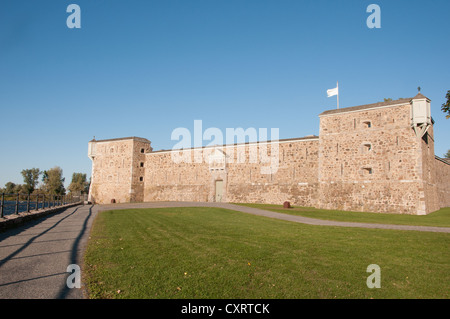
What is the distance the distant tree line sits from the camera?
259ft

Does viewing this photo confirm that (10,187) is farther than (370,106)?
Yes

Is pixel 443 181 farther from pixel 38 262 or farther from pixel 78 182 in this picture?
pixel 78 182

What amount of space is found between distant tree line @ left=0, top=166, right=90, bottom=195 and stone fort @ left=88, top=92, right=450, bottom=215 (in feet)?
154

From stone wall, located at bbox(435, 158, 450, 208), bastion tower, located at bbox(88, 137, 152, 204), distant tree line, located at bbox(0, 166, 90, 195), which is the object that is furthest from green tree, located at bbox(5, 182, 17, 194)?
stone wall, located at bbox(435, 158, 450, 208)

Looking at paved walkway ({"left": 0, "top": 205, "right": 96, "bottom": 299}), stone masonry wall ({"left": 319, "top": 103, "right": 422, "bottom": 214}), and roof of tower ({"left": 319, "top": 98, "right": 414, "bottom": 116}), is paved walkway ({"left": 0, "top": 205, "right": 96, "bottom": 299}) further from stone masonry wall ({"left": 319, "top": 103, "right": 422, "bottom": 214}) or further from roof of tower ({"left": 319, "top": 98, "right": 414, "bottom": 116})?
roof of tower ({"left": 319, "top": 98, "right": 414, "bottom": 116})

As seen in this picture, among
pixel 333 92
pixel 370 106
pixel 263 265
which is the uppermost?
pixel 333 92

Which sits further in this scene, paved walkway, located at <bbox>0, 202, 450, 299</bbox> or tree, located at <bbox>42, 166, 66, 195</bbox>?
tree, located at <bbox>42, 166, 66, 195</bbox>

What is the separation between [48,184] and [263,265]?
8812 cm

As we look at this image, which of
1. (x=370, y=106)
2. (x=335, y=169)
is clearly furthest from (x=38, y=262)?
(x=370, y=106)

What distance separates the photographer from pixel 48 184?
8044 cm

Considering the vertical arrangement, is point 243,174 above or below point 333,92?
below

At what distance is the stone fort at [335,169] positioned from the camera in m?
22.8

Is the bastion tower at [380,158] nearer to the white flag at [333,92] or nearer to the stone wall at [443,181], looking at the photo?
the stone wall at [443,181]

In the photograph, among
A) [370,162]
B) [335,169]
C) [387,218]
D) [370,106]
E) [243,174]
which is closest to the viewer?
[387,218]
